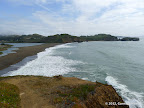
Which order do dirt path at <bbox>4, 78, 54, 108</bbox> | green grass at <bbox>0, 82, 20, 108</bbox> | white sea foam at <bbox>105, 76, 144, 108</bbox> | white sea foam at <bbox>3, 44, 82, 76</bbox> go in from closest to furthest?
1. green grass at <bbox>0, 82, 20, 108</bbox>
2. dirt path at <bbox>4, 78, 54, 108</bbox>
3. white sea foam at <bbox>105, 76, 144, 108</bbox>
4. white sea foam at <bbox>3, 44, 82, 76</bbox>

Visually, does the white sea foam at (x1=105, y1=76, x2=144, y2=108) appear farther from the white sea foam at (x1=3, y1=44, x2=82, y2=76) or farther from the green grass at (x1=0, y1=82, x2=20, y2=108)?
the green grass at (x1=0, y1=82, x2=20, y2=108)

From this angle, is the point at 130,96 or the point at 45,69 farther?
the point at 45,69

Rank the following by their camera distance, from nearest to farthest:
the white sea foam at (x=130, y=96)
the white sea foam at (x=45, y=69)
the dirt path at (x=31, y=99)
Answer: the dirt path at (x=31, y=99) → the white sea foam at (x=130, y=96) → the white sea foam at (x=45, y=69)

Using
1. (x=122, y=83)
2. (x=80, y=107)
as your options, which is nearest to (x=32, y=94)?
(x=80, y=107)

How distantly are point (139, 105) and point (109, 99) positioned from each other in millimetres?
4519

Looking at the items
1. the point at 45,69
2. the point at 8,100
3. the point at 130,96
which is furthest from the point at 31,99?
the point at 45,69

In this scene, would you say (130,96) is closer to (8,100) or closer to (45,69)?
(8,100)

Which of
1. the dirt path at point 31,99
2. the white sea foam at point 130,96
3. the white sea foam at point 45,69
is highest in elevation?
the dirt path at point 31,99

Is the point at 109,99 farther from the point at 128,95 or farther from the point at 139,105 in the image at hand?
the point at 128,95

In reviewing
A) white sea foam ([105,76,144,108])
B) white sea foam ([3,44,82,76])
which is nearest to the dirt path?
white sea foam ([105,76,144,108])

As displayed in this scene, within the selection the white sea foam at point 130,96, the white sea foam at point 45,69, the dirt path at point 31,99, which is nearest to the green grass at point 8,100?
the dirt path at point 31,99

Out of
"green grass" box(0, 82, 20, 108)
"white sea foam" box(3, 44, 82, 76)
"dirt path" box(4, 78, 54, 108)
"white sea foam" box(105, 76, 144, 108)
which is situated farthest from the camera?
"white sea foam" box(3, 44, 82, 76)

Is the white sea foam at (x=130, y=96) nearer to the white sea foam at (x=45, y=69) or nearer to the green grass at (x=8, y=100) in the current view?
the white sea foam at (x=45, y=69)

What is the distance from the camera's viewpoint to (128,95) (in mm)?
12523
